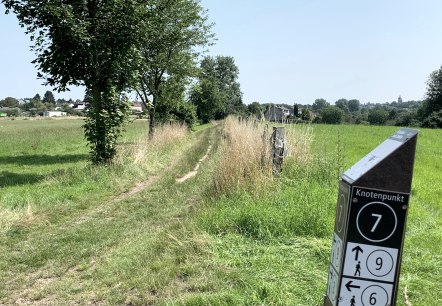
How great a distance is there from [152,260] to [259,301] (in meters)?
1.76

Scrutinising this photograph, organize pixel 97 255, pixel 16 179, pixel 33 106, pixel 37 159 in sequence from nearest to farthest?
pixel 97 255 → pixel 16 179 → pixel 37 159 → pixel 33 106

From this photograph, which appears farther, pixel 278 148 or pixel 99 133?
pixel 99 133

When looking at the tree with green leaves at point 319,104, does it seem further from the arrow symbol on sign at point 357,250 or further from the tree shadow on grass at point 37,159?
the arrow symbol on sign at point 357,250

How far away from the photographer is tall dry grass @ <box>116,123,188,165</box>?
13618 mm

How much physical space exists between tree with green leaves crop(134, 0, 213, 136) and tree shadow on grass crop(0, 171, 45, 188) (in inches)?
354

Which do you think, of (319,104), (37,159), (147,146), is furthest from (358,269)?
(319,104)

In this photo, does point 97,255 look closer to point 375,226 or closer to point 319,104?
point 375,226

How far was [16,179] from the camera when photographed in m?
12.0

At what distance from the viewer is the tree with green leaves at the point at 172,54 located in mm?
21953

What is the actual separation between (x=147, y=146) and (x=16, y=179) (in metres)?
5.86

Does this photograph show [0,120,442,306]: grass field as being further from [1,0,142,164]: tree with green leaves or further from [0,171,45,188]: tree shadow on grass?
[1,0,142,164]: tree with green leaves

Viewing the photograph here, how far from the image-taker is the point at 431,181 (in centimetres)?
1069

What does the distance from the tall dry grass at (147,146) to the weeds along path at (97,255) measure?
4.62 meters

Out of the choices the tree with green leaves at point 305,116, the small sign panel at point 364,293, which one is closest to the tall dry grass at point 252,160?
the tree with green leaves at point 305,116
